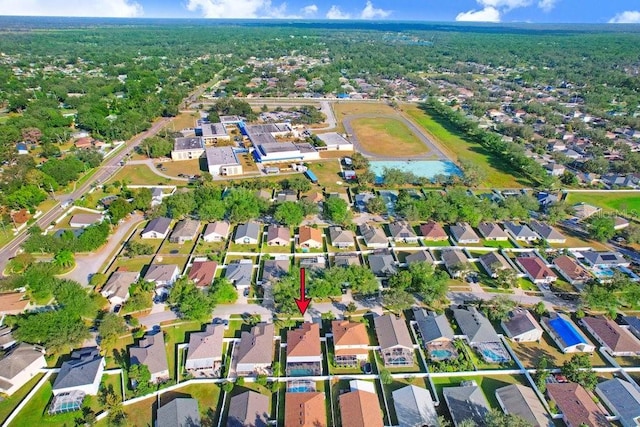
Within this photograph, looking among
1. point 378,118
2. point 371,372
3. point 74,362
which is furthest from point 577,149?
→ point 74,362

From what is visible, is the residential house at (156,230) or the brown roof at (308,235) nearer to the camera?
the brown roof at (308,235)

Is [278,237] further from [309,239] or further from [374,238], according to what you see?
[374,238]

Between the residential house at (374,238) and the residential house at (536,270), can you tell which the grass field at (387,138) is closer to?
the residential house at (374,238)

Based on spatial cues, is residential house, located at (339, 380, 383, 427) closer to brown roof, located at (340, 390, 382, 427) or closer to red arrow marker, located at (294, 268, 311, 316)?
brown roof, located at (340, 390, 382, 427)

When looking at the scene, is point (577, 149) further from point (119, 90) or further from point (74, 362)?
point (119, 90)

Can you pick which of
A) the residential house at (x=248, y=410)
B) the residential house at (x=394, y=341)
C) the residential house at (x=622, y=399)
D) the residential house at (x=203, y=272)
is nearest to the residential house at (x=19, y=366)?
the residential house at (x=203, y=272)

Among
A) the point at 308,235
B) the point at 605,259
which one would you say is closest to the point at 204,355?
the point at 308,235
